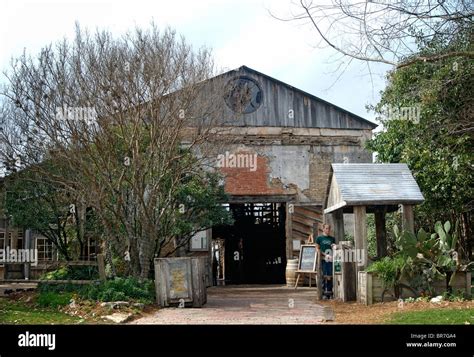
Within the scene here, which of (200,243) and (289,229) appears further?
(289,229)

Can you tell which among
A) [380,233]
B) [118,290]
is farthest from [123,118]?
[380,233]

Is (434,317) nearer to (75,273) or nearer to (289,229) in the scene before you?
(75,273)

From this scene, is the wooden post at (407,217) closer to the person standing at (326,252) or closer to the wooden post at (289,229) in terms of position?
the person standing at (326,252)

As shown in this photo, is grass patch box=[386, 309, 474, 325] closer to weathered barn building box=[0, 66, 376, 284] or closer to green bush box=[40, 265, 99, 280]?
green bush box=[40, 265, 99, 280]

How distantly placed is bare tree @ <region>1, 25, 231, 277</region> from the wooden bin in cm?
174

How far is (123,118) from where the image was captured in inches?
571

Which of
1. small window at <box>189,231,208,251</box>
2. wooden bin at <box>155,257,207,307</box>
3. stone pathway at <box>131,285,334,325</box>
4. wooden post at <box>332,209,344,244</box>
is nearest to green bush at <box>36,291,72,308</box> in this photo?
wooden bin at <box>155,257,207,307</box>

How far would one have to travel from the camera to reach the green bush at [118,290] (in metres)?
12.8

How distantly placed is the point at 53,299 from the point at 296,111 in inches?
548

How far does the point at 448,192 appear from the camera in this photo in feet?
55.4

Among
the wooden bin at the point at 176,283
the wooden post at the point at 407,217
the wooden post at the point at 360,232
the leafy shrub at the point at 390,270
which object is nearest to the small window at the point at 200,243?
the wooden bin at the point at 176,283

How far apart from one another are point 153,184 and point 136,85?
235 cm
